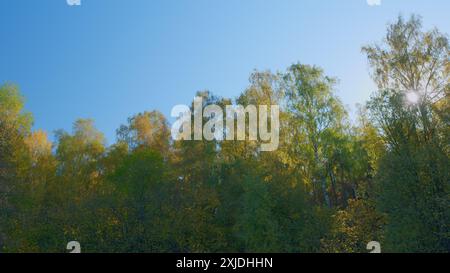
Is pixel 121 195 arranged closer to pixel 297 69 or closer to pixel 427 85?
pixel 297 69

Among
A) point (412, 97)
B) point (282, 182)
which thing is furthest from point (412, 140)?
point (282, 182)

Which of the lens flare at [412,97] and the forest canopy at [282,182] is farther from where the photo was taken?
the lens flare at [412,97]

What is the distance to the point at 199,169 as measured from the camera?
121 feet

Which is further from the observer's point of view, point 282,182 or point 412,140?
point 282,182

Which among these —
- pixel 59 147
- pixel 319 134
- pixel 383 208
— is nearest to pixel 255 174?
pixel 319 134

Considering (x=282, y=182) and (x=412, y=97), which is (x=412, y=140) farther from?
(x=282, y=182)

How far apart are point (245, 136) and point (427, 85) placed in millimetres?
15749

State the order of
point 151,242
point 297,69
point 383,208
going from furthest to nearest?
point 297,69, point 151,242, point 383,208

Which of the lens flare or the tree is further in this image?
the lens flare

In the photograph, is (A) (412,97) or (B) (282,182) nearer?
(A) (412,97)

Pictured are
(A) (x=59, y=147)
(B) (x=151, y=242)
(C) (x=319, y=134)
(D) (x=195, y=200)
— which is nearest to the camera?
(B) (x=151, y=242)

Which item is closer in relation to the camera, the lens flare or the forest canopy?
the forest canopy

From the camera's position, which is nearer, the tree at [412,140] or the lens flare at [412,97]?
the tree at [412,140]

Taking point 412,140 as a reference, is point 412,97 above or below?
above
